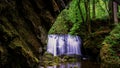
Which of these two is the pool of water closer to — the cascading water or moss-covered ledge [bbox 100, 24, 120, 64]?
the cascading water

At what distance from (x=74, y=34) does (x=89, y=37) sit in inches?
114

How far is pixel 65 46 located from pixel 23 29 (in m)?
12.9

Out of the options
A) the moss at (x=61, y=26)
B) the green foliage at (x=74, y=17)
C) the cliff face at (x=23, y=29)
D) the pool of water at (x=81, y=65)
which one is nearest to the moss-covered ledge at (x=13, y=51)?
the cliff face at (x=23, y=29)

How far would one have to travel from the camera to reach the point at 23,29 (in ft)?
23.8

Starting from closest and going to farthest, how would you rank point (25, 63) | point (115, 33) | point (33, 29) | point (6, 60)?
point (6, 60) → point (25, 63) → point (33, 29) → point (115, 33)

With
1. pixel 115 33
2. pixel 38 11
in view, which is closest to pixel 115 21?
pixel 115 33

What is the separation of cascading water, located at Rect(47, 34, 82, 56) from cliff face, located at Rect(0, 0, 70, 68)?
36.6 feet

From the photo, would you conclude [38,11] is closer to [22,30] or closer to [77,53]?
[22,30]

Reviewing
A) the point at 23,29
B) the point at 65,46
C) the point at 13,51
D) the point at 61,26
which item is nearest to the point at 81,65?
the point at 65,46

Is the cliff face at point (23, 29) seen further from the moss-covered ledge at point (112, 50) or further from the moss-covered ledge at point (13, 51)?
the moss-covered ledge at point (112, 50)

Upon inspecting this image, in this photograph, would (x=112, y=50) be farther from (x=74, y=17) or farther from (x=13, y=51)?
(x=74, y=17)

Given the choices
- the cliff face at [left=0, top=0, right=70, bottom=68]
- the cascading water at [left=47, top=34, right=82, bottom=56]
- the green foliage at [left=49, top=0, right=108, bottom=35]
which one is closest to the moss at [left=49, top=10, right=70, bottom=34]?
the green foliage at [left=49, top=0, right=108, bottom=35]

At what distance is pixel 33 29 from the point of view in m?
7.64

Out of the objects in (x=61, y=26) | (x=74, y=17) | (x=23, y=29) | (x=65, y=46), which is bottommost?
(x=65, y=46)
